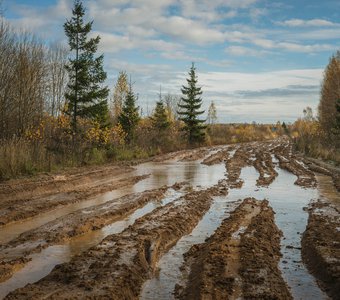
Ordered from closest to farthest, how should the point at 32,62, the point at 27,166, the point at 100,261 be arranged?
the point at 100,261, the point at 27,166, the point at 32,62

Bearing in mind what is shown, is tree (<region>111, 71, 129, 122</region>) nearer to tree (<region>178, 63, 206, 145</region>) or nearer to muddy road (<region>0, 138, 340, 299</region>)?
tree (<region>178, 63, 206, 145</region>)

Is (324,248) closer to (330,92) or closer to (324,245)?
(324,245)

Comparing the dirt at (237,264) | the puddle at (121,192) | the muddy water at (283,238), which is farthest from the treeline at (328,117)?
the dirt at (237,264)

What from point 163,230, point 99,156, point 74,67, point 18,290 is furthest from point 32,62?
point 18,290

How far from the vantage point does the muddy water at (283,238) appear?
19.2 feet

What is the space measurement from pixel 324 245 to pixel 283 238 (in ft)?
3.43

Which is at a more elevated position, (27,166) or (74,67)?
(74,67)

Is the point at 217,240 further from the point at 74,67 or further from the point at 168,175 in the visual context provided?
the point at 74,67

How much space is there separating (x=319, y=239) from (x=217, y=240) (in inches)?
78.6

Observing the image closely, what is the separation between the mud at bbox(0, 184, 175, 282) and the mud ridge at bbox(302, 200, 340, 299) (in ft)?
14.6

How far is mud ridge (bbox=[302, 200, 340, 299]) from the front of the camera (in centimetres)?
614

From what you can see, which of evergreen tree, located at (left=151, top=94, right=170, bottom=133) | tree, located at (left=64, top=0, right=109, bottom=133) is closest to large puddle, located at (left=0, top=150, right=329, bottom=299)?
tree, located at (left=64, top=0, right=109, bottom=133)

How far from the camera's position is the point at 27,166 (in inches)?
700

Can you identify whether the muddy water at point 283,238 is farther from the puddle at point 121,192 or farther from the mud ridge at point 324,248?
the puddle at point 121,192
